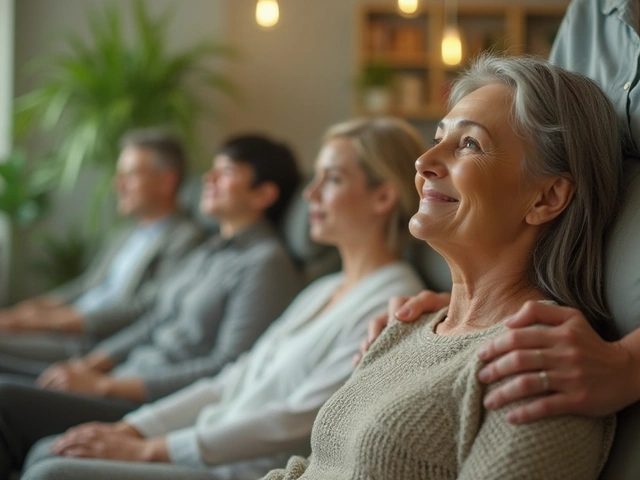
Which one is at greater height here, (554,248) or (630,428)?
(554,248)

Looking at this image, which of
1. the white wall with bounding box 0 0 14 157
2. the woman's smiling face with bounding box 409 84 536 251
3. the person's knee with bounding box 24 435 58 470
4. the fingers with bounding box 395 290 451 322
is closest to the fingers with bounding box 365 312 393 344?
the fingers with bounding box 395 290 451 322

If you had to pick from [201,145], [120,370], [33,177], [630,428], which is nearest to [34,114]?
[33,177]

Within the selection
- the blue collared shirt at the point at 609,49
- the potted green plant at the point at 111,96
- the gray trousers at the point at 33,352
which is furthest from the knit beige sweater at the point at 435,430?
the potted green plant at the point at 111,96

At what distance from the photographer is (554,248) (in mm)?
1272

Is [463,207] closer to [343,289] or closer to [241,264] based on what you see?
[343,289]

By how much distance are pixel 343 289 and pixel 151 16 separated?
130 inches

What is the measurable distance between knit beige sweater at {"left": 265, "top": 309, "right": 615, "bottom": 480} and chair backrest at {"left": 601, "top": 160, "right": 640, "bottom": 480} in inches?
0.8

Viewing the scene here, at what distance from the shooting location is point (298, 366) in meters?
1.97

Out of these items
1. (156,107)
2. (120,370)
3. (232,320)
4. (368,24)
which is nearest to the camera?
(232,320)

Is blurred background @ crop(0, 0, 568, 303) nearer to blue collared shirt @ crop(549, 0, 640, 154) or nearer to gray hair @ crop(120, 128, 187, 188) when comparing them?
gray hair @ crop(120, 128, 187, 188)

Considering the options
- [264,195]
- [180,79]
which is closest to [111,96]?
[180,79]

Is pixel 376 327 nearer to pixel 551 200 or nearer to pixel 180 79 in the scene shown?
pixel 551 200

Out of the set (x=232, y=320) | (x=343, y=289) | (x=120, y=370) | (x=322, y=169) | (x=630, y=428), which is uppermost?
(x=322, y=169)

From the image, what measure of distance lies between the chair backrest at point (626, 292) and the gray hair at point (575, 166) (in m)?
0.02
